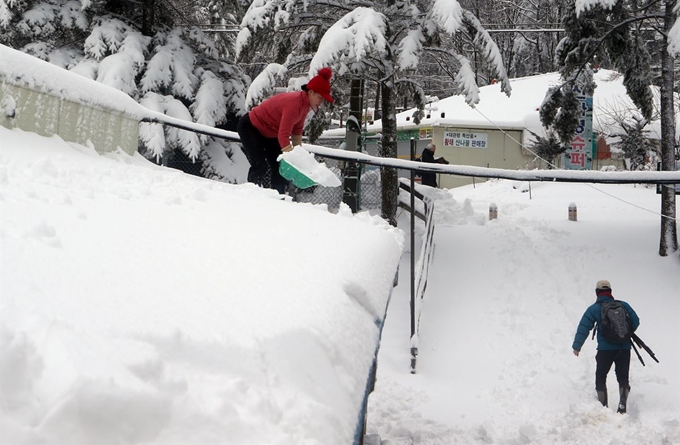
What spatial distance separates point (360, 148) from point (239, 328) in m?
11.7

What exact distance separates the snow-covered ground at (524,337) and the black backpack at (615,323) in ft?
2.28

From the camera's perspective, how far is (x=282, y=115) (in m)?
5.39

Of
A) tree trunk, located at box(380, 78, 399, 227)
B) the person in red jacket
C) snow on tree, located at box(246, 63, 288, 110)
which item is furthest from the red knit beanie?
tree trunk, located at box(380, 78, 399, 227)

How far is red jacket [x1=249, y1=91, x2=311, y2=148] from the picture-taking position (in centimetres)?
528

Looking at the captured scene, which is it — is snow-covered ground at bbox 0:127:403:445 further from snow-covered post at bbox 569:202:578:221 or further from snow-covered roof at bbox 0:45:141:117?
snow-covered post at bbox 569:202:578:221

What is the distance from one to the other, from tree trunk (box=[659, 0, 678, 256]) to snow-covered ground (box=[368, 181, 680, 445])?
0.40m

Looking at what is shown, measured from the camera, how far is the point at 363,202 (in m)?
12.6

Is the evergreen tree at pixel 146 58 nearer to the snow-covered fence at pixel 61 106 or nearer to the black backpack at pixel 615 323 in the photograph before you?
the snow-covered fence at pixel 61 106

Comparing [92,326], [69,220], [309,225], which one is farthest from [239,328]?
[309,225]

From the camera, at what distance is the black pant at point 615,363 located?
6922 mm

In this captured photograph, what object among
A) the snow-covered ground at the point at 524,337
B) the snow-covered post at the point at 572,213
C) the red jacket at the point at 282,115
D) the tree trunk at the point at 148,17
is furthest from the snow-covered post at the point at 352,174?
the red jacket at the point at 282,115

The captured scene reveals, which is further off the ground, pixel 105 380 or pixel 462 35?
pixel 462 35

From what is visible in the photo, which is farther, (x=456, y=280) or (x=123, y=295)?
(x=456, y=280)

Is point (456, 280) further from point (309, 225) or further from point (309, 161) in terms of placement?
point (309, 225)
